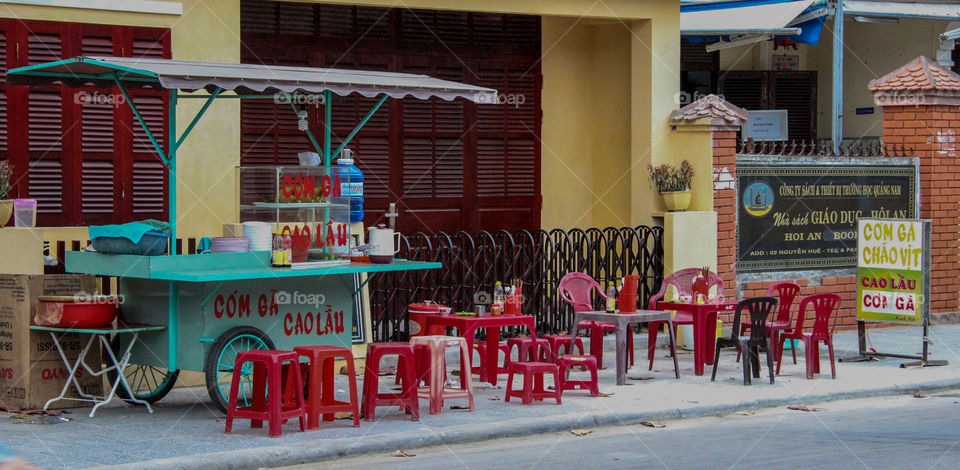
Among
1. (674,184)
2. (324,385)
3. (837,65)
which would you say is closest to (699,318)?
(674,184)

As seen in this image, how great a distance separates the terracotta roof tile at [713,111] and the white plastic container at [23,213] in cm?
763

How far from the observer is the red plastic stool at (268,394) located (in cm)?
913

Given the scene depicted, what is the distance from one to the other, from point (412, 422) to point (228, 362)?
1.56 meters

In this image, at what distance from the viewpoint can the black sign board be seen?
15180 millimetres

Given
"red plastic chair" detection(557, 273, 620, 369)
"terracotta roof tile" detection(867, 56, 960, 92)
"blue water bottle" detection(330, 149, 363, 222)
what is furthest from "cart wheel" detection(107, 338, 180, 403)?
"terracotta roof tile" detection(867, 56, 960, 92)

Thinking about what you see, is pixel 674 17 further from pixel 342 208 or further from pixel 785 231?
pixel 342 208

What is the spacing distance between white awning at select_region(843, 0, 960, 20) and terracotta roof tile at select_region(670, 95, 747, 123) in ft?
13.1

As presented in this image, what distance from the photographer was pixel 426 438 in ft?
30.4

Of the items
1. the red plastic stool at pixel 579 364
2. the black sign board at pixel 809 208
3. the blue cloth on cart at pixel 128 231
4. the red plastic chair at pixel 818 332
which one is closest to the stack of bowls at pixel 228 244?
the blue cloth on cart at pixel 128 231

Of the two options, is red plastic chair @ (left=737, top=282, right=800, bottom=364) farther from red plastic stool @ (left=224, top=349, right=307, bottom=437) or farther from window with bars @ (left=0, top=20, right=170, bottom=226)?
window with bars @ (left=0, top=20, right=170, bottom=226)

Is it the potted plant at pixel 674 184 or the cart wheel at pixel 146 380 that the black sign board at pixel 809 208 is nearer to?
the potted plant at pixel 674 184

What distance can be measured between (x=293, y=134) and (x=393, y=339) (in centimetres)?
286

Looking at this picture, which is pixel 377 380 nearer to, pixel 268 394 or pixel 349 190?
pixel 268 394

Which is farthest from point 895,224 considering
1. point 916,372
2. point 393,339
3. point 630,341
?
point 393,339
